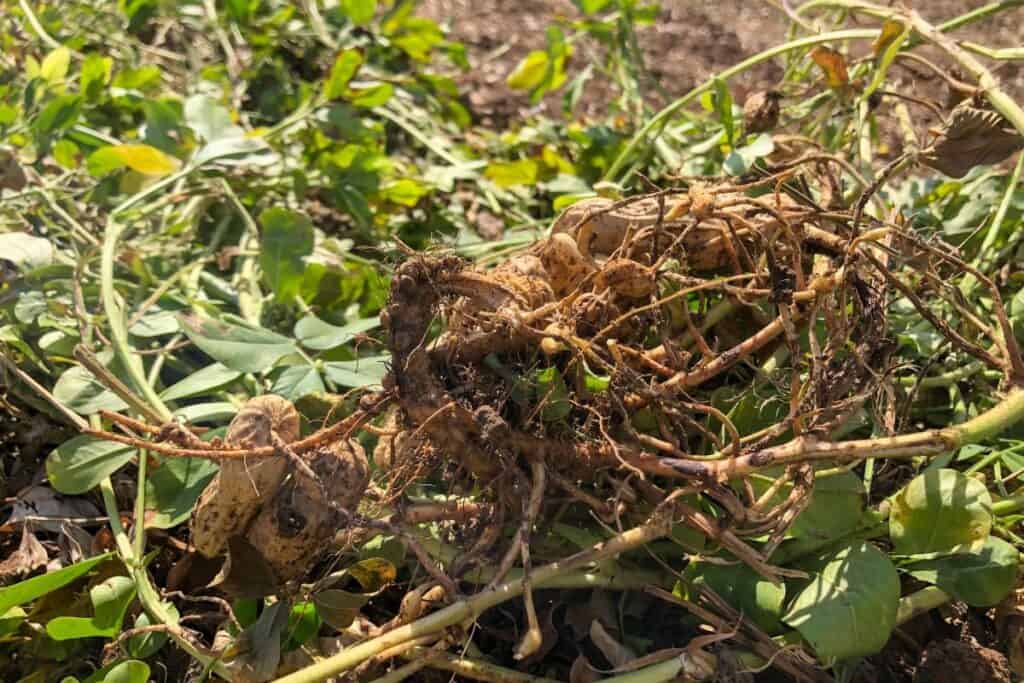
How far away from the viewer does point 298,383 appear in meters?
1.00

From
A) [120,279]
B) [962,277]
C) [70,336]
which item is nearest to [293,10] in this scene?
[120,279]

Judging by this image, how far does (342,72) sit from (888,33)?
0.78 meters

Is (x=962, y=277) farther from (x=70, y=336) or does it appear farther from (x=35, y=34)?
(x=35, y=34)

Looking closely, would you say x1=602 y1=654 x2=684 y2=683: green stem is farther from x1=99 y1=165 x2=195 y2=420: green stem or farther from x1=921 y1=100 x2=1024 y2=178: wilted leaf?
x1=921 y1=100 x2=1024 y2=178: wilted leaf

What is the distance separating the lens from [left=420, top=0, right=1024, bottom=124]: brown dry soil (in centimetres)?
215

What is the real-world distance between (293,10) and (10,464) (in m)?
1.22

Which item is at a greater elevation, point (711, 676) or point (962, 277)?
point (962, 277)

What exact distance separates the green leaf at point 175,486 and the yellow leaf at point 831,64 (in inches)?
33.4

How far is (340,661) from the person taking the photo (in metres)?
0.79

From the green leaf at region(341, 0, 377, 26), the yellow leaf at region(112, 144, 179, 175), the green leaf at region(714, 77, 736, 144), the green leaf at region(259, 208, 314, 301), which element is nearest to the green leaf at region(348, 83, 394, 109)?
the green leaf at region(341, 0, 377, 26)

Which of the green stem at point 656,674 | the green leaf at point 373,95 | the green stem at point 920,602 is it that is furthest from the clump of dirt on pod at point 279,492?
the green leaf at point 373,95

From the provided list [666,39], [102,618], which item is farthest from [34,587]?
[666,39]

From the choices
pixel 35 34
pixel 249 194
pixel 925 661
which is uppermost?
pixel 35 34

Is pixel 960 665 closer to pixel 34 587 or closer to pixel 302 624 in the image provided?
pixel 302 624
